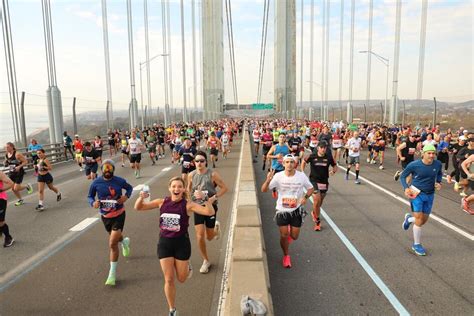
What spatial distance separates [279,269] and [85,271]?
288 centimetres

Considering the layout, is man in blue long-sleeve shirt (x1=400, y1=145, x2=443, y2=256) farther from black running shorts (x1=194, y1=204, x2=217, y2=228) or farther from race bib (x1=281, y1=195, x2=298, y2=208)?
black running shorts (x1=194, y1=204, x2=217, y2=228)

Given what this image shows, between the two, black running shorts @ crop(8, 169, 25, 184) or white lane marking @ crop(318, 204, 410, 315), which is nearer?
white lane marking @ crop(318, 204, 410, 315)

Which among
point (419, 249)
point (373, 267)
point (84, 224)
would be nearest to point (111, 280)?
point (84, 224)

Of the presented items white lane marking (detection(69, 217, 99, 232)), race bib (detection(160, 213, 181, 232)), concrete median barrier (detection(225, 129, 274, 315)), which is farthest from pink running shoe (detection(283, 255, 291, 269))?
white lane marking (detection(69, 217, 99, 232))

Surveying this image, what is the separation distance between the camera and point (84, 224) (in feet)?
26.0

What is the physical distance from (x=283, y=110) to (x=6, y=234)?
288 feet

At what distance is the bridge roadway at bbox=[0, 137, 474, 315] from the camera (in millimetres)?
4438

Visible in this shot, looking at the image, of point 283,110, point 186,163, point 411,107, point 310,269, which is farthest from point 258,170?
point 283,110

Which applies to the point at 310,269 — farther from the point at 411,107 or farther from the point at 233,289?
A: the point at 411,107

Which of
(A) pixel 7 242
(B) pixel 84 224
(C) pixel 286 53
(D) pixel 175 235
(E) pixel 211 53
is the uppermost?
(E) pixel 211 53

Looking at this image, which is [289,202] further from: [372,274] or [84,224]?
[84,224]

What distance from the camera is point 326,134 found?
1686 centimetres

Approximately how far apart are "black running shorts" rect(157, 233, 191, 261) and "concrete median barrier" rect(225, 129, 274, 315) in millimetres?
647

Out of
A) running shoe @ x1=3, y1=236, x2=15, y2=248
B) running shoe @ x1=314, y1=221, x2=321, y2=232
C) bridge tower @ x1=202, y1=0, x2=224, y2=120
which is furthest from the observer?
bridge tower @ x1=202, y1=0, x2=224, y2=120
